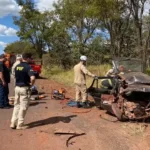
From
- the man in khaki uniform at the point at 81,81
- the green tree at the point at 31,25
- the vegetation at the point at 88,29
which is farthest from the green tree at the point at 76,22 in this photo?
the man in khaki uniform at the point at 81,81

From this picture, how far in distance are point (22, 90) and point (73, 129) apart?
5.19 feet

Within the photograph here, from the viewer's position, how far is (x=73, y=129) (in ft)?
28.3

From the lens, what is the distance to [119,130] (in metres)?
8.69

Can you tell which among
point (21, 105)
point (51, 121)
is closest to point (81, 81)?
point (51, 121)

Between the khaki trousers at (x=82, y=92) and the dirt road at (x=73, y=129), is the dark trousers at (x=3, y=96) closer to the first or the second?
the dirt road at (x=73, y=129)

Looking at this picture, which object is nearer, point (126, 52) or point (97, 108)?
point (97, 108)

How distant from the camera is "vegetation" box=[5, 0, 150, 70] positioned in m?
22.9

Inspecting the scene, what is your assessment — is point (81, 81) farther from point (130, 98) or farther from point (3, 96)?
point (3, 96)

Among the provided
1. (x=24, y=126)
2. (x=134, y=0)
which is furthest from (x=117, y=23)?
(x=24, y=126)

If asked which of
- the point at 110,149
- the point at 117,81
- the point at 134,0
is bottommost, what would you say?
the point at 110,149

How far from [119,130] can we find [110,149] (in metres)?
1.63

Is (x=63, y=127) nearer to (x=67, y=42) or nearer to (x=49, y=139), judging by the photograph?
(x=49, y=139)

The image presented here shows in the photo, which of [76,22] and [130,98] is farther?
[76,22]

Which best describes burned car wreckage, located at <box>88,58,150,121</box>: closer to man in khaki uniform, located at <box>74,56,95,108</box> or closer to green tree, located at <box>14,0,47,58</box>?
man in khaki uniform, located at <box>74,56,95,108</box>
